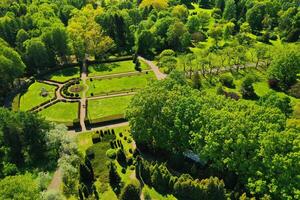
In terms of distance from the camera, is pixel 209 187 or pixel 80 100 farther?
pixel 80 100

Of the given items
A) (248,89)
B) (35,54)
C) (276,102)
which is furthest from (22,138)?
(248,89)

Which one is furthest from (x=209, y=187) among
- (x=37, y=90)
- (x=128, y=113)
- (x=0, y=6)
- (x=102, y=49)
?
(x=0, y=6)

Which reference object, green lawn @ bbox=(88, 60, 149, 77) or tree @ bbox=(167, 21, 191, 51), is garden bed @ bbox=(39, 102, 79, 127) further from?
tree @ bbox=(167, 21, 191, 51)

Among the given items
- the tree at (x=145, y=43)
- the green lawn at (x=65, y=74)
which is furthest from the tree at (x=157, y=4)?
the green lawn at (x=65, y=74)

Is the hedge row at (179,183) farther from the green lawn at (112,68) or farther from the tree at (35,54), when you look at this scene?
the tree at (35,54)

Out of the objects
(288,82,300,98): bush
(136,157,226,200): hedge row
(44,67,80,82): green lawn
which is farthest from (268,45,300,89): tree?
(44,67,80,82): green lawn

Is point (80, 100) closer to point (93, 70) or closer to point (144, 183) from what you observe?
point (93, 70)
